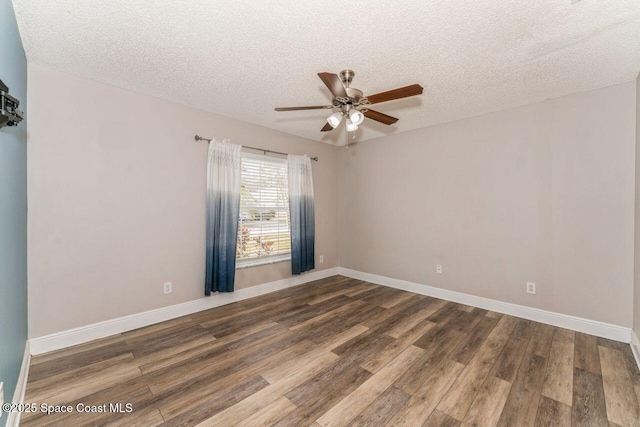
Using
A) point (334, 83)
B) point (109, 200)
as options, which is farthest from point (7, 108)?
point (334, 83)

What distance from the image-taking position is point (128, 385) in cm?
196

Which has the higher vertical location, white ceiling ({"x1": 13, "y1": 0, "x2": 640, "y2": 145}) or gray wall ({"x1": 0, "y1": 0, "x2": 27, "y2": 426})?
white ceiling ({"x1": 13, "y1": 0, "x2": 640, "y2": 145})

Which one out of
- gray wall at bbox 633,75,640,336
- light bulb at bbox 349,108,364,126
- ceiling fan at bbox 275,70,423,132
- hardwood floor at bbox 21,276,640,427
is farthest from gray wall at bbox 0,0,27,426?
gray wall at bbox 633,75,640,336

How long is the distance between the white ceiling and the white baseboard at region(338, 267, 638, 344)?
8.20ft

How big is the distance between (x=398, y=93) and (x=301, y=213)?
2.71 m

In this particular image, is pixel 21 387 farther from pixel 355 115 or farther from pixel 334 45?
pixel 334 45

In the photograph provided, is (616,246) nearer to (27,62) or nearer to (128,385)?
(128,385)

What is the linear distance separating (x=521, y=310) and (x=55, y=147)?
531 cm

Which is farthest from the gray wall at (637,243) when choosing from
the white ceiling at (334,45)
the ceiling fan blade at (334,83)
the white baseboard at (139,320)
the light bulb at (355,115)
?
the white baseboard at (139,320)

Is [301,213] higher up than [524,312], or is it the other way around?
[301,213]

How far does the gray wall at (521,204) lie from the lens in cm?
271

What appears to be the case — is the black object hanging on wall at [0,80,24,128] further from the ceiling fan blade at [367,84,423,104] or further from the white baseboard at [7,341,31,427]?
the ceiling fan blade at [367,84,423,104]

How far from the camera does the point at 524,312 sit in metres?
A: 3.20

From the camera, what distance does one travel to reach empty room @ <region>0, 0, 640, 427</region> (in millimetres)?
1774
